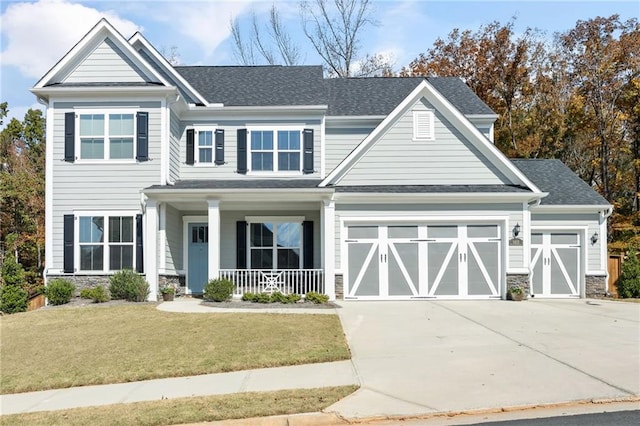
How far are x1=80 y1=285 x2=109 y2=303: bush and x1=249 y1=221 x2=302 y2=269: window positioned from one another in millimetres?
5156

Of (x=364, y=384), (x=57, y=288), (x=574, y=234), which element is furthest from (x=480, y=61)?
(x=364, y=384)

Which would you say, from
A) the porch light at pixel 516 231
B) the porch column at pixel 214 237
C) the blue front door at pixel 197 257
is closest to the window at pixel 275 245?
the blue front door at pixel 197 257

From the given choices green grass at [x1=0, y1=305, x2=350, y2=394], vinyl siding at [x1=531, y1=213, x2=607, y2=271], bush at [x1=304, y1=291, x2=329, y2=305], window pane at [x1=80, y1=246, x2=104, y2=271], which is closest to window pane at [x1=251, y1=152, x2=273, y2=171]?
bush at [x1=304, y1=291, x2=329, y2=305]

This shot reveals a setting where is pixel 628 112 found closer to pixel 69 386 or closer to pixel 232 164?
pixel 232 164

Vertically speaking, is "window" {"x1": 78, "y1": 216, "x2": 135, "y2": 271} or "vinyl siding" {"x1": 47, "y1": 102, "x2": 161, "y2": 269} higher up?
"vinyl siding" {"x1": 47, "y1": 102, "x2": 161, "y2": 269}

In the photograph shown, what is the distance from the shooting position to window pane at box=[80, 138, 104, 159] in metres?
18.6

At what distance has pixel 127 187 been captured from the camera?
18.5m

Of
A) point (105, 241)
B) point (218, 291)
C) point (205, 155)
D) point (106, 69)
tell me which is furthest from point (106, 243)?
point (106, 69)

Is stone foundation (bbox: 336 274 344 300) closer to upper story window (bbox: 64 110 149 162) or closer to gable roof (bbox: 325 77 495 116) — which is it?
gable roof (bbox: 325 77 495 116)

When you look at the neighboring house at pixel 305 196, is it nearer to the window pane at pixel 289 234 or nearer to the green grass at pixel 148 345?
the window pane at pixel 289 234

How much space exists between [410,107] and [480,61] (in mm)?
17375

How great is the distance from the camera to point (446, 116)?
62.3ft

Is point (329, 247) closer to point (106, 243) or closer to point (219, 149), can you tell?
point (219, 149)

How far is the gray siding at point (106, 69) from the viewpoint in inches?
739
